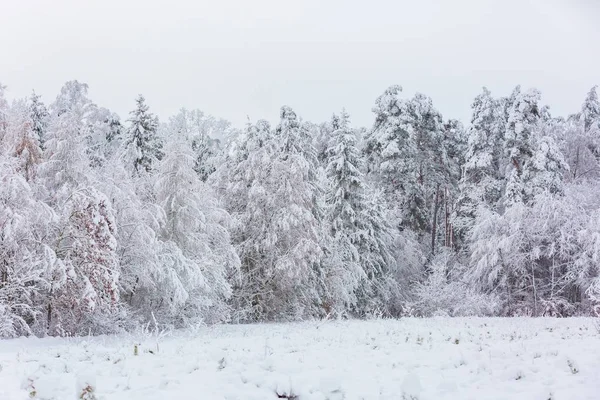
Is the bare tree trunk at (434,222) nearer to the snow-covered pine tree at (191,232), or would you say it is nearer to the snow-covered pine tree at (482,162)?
the snow-covered pine tree at (482,162)

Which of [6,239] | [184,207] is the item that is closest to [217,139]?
[184,207]

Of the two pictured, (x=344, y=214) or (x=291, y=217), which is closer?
(x=291, y=217)

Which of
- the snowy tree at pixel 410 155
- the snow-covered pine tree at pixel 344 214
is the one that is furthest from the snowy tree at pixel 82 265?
the snowy tree at pixel 410 155

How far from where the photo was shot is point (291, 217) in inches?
922

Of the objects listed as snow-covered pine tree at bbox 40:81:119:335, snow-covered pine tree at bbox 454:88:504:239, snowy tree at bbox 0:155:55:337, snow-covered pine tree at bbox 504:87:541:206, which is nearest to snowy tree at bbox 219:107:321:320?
snow-covered pine tree at bbox 40:81:119:335

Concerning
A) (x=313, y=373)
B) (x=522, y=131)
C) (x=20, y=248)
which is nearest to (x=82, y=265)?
(x=20, y=248)

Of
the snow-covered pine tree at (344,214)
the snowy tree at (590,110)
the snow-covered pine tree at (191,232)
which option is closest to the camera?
the snow-covered pine tree at (191,232)

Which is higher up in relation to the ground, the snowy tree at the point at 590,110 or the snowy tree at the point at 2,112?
the snowy tree at the point at 590,110

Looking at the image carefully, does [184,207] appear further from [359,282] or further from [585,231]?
[585,231]

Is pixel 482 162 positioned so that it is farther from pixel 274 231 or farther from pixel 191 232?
pixel 191 232

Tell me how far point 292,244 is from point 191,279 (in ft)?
24.7

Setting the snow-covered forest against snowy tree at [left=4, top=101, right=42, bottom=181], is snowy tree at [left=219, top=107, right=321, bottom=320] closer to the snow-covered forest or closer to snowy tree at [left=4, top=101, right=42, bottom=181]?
the snow-covered forest

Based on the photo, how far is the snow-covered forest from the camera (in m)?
14.7

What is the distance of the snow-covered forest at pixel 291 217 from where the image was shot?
1466 centimetres
